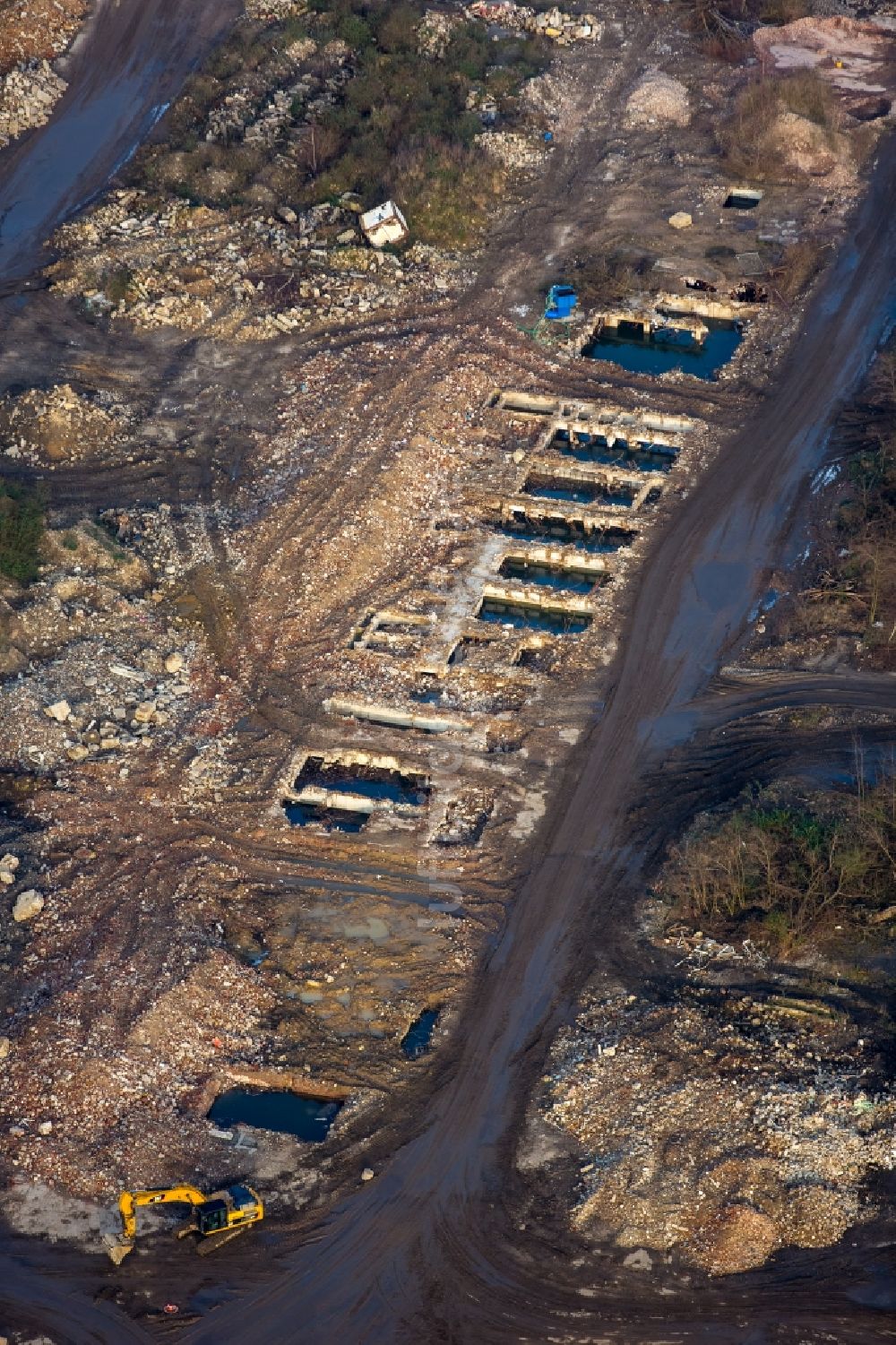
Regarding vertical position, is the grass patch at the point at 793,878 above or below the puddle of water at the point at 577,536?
below

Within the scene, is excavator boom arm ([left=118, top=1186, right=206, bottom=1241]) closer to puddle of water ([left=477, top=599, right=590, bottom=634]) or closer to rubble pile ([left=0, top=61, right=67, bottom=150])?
puddle of water ([left=477, top=599, right=590, bottom=634])

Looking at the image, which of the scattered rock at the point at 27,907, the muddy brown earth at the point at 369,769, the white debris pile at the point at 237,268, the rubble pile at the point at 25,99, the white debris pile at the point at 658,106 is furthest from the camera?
the rubble pile at the point at 25,99

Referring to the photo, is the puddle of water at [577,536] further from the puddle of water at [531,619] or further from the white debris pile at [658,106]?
the white debris pile at [658,106]

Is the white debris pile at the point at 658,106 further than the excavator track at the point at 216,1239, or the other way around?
the white debris pile at the point at 658,106

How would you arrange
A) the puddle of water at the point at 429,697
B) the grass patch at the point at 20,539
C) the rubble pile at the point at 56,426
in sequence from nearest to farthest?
the puddle of water at the point at 429,697, the grass patch at the point at 20,539, the rubble pile at the point at 56,426

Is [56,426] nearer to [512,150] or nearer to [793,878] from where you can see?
[512,150]

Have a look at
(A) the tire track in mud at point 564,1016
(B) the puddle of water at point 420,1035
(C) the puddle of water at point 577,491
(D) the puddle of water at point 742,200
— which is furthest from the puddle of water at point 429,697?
(D) the puddle of water at point 742,200

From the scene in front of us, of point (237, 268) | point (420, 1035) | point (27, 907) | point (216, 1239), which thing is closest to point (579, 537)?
point (237, 268)
